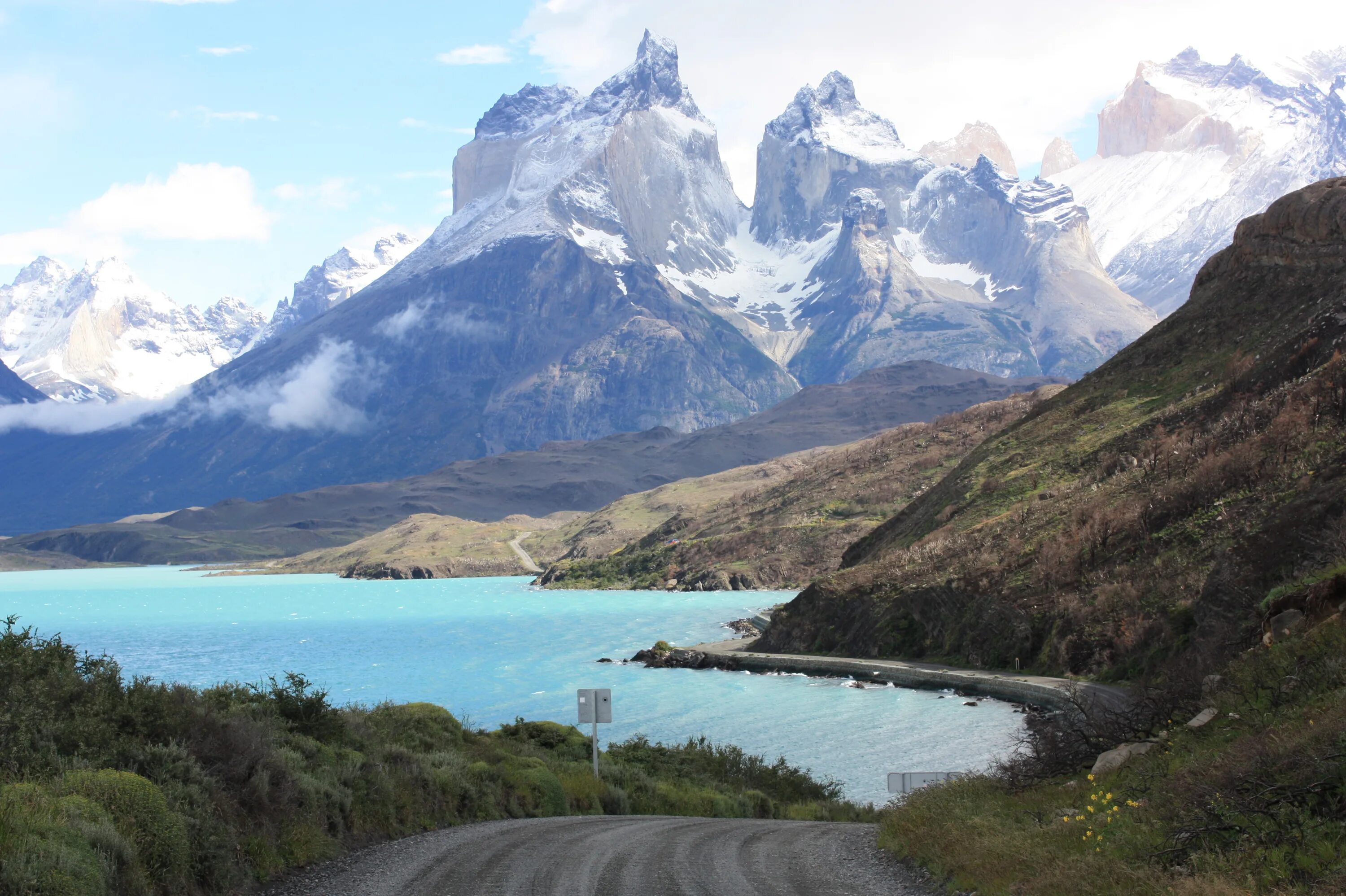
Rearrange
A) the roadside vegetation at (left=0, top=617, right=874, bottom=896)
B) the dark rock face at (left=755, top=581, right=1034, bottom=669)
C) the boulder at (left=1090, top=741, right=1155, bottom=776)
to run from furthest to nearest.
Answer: the dark rock face at (left=755, top=581, right=1034, bottom=669) → the boulder at (left=1090, top=741, right=1155, bottom=776) → the roadside vegetation at (left=0, top=617, right=874, bottom=896)

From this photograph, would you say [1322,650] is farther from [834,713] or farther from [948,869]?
[834,713]

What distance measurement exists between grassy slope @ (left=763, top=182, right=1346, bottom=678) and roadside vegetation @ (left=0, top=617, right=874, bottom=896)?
761 inches

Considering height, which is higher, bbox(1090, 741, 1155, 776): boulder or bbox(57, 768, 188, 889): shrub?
bbox(57, 768, 188, 889): shrub

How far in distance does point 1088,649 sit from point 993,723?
616 centimetres

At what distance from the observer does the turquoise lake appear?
6166 centimetres

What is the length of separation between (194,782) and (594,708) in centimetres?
1761

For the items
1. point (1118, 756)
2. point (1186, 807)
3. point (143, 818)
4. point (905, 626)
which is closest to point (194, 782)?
point (143, 818)

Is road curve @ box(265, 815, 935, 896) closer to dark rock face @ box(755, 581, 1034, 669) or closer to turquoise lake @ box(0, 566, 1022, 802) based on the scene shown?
turquoise lake @ box(0, 566, 1022, 802)

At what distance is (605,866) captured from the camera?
1884 cm

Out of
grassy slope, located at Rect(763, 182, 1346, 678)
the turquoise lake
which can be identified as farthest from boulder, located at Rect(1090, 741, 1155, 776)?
the turquoise lake

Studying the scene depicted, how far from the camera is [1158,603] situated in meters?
55.8

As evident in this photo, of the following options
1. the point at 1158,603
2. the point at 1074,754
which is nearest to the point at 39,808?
the point at 1074,754

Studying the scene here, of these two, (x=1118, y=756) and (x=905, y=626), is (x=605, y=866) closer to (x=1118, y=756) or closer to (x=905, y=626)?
(x=1118, y=756)

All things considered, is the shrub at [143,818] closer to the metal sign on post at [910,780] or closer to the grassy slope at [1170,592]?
the grassy slope at [1170,592]
